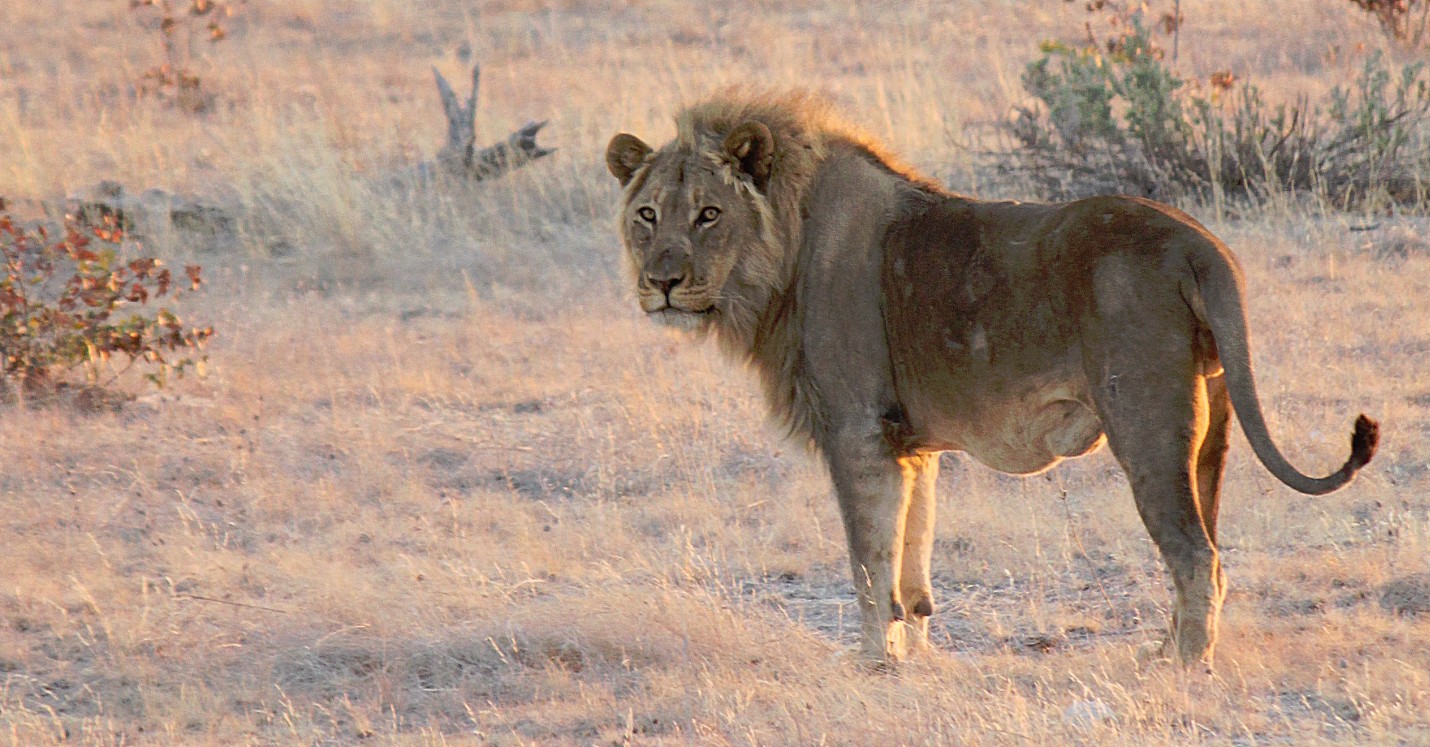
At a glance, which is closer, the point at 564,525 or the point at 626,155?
the point at 626,155

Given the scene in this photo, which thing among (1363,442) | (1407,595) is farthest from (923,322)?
(1407,595)

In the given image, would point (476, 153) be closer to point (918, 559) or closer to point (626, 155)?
point (626, 155)

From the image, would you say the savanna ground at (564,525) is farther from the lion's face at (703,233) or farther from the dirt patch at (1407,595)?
the lion's face at (703,233)

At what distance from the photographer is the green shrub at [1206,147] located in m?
10.3

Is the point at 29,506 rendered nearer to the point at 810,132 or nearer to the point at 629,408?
the point at 629,408

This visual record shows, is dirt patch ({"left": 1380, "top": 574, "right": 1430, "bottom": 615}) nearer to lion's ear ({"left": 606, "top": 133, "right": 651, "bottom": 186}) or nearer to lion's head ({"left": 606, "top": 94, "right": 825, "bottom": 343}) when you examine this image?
lion's head ({"left": 606, "top": 94, "right": 825, "bottom": 343})

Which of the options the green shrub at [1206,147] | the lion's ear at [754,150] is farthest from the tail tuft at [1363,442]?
A: the green shrub at [1206,147]

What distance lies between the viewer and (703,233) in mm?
4938

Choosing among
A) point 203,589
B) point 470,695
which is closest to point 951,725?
point 470,695

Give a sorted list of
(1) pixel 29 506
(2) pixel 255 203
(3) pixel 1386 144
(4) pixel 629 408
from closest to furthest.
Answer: (1) pixel 29 506
(4) pixel 629 408
(3) pixel 1386 144
(2) pixel 255 203

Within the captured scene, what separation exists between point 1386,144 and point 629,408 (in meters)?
5.46

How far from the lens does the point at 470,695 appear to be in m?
4.93

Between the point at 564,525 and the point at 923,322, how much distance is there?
2.24 m

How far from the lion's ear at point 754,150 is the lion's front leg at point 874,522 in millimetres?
836
